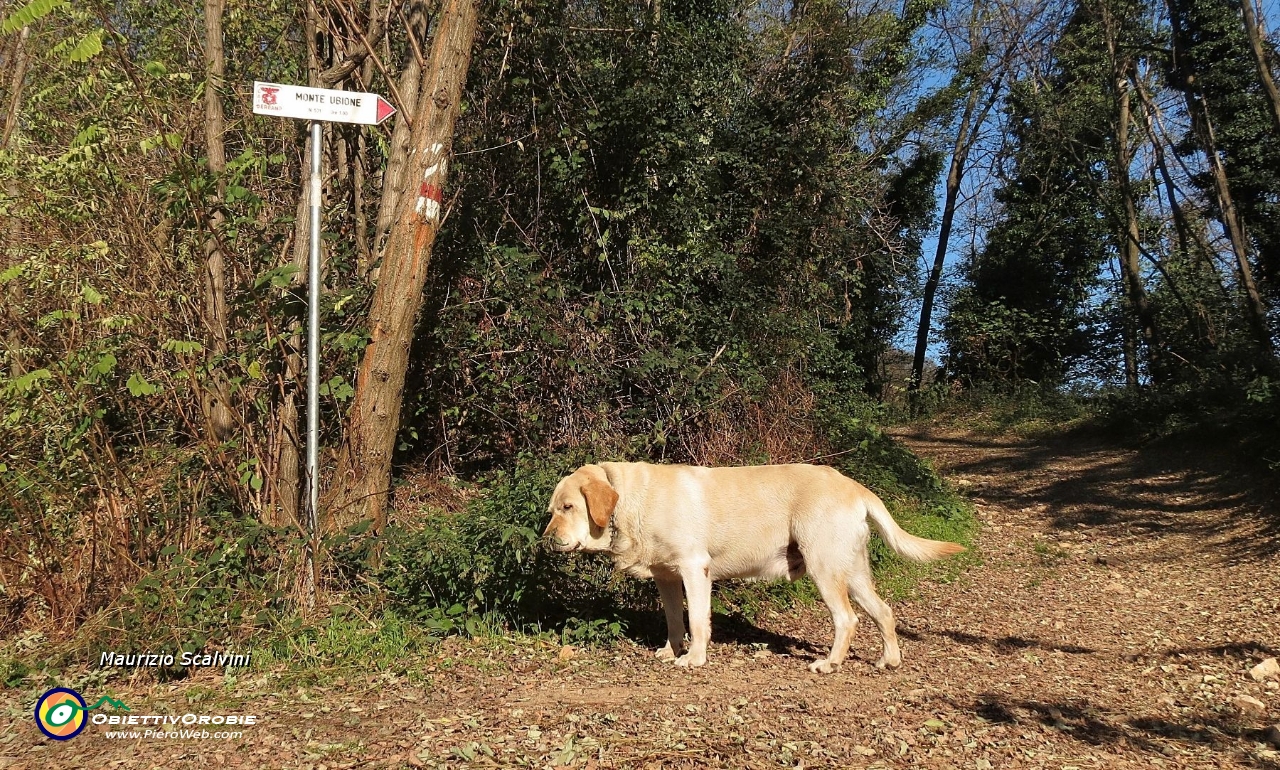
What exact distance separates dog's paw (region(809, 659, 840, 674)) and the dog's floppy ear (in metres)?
1.64

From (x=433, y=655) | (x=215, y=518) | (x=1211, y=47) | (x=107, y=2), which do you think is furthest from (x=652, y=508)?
(x=1211, y=47)

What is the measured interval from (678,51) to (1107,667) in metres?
8.04

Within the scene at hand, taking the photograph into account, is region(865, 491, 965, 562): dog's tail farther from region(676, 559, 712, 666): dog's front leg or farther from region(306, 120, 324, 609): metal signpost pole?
region(306, 120, 324, 609): metal signpost pole

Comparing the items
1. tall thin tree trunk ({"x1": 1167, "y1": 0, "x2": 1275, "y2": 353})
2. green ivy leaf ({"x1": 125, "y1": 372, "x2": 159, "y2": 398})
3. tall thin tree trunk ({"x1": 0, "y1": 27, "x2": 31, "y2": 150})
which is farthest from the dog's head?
tall thin tree trunk ({"x1": 1167, "y1": 0, "x2": 1275, "y2": 353})

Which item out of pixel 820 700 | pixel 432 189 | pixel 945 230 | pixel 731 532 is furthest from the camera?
pixel 945 230

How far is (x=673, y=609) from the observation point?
584 cm

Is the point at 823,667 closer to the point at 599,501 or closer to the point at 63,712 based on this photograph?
the point at 599,501

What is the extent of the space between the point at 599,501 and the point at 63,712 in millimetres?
3014

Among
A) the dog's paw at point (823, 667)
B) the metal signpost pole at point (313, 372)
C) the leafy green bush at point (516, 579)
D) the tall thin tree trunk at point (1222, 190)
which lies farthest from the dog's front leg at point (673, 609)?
the tall thin tree trunk at point (1222, 190)

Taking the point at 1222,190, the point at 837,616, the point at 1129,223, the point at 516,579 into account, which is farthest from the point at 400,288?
the point at 1129,223

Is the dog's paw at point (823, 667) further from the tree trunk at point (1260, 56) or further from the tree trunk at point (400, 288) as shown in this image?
the tree trunk at point (1260, 56)

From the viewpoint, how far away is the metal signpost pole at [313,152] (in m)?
5.38

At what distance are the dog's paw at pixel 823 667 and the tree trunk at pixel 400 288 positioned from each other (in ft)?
10.9

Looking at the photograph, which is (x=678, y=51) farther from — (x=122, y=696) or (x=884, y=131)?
(x=884, y=131)
